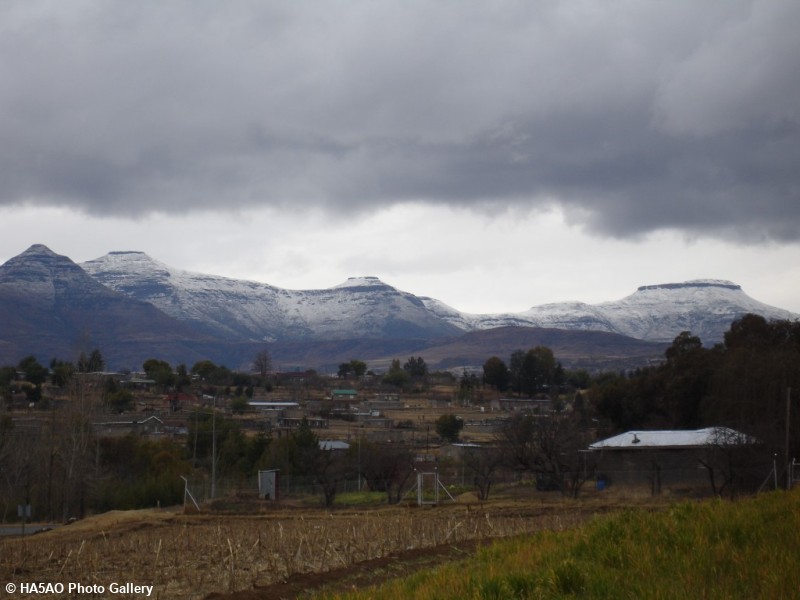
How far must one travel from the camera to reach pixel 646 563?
12.2 meters

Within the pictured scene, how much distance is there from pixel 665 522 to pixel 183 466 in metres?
56.2

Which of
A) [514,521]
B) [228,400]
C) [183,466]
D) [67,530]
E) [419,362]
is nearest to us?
[514,521]

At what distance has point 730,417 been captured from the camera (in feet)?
205

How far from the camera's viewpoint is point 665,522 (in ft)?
49.4

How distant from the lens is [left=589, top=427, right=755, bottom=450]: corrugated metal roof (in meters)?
53.0

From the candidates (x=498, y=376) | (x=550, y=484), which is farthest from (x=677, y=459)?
(x=498, y=376)

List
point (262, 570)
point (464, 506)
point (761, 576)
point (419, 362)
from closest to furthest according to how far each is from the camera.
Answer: point (761, 576)
point (262, 570)
point (464, 506)
point (419, 362)

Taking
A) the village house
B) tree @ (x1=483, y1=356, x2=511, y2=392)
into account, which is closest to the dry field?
the village house

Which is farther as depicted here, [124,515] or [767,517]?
[124,515]

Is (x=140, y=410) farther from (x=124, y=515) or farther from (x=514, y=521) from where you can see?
(x=514, y=521)

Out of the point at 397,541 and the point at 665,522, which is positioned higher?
the point at 665,522

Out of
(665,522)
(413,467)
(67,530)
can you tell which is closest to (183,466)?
(413,467)

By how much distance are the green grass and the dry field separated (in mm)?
7059

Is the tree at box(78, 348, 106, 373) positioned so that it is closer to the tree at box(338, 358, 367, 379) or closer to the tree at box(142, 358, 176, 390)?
the tree at box(142, 358, 176, 390)
